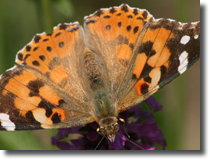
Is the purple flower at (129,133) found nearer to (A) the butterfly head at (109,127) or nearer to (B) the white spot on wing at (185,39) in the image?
(A) the butterfly head at (109,127)

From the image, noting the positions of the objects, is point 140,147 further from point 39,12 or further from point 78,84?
point 39,12

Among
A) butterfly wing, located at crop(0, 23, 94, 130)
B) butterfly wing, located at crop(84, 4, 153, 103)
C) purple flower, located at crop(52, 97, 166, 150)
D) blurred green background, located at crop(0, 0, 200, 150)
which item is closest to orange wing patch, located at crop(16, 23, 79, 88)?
butterfly wing, located at crop(0, 23, 94, 130)

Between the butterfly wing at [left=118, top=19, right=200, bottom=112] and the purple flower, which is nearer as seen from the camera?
the butterfly wing at [left=118, top=19, right=200, bottom=112]

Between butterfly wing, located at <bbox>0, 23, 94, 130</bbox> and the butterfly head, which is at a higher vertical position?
butterfly wing, located at <bbox>0, 23, 94, 130</bbox>

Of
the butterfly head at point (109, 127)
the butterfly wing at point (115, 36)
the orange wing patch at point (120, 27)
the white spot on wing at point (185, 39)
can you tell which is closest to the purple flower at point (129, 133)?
the butterfly head at point (109, 127)

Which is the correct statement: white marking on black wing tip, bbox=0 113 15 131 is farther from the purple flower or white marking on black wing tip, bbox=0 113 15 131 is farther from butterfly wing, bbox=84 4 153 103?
butterfly wing, bbox=84 4 153 103
